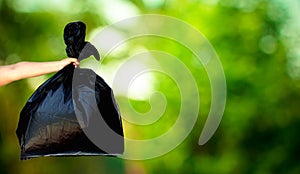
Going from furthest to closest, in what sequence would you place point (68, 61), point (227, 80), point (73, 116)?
1. point (227, 80)
2. point (73, 116)
3. point (68, 61)

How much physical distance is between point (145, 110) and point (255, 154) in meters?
2.07

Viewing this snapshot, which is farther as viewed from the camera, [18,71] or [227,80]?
[227,80]

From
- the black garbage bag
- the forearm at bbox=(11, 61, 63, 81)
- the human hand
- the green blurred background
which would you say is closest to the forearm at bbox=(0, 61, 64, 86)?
the forearm at bbox=(11, 61, 63, 81)

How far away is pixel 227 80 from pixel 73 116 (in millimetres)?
8032

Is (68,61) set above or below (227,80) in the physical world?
below

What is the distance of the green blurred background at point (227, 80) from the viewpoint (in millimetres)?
10234

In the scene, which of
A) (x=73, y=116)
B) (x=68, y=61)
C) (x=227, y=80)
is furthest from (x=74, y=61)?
(x=227, y=80)

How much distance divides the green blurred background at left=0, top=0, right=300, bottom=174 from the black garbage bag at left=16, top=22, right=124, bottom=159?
7.23m

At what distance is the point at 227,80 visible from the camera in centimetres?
1054

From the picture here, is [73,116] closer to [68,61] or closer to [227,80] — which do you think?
[68,61]

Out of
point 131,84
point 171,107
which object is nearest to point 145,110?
point 171,107

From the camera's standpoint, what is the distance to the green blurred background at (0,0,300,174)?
10.2 meters

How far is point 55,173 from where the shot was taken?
10289 mm

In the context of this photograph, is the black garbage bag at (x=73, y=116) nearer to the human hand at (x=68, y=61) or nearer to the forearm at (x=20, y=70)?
the human hand at (x=68, y=61)
